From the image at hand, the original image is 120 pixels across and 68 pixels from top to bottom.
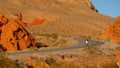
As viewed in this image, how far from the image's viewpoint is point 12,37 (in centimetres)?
4062

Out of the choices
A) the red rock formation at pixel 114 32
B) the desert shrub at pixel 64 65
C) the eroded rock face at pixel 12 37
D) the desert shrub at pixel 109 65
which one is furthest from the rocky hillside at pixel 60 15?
the desert shrub at pixel 64 65

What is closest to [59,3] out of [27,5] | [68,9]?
[68,9]

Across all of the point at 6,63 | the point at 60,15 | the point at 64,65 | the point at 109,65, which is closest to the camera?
the point at 6,63

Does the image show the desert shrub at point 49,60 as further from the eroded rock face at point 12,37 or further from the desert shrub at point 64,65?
the eroded rock face at point 12,37

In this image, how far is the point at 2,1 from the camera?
11738 centimetres

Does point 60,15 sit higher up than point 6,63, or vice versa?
point 60,15

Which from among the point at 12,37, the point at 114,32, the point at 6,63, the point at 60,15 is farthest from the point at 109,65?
the point at 60,15

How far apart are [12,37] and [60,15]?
72.4 metres

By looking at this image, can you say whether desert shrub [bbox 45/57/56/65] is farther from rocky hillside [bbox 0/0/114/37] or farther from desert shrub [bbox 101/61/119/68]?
rocky hillside [bbox 0/0/114/37]

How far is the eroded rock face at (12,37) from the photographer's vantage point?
40375 mm

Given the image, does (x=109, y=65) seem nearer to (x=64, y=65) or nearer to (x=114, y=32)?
(x=64, y=65)

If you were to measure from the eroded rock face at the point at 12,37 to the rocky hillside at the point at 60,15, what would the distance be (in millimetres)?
43224

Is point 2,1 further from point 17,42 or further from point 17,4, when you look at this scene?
point 17,42

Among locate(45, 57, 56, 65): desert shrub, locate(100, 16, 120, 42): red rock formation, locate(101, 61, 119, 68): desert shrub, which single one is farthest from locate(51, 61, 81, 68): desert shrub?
locate(100, 16, 120, 42): red rock formation
